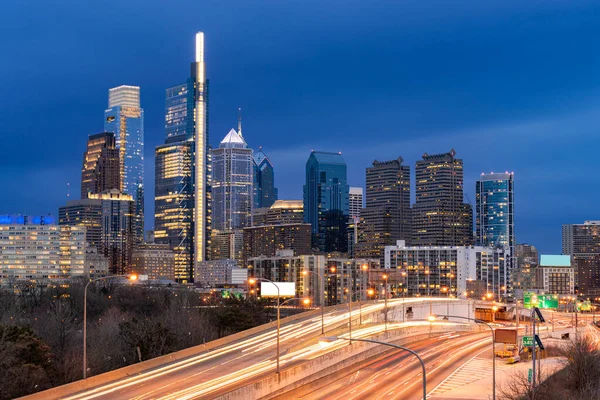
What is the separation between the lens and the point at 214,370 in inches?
2808

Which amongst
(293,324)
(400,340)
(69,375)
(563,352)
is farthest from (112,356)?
(563,352)

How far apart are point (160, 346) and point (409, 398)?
36.8 m

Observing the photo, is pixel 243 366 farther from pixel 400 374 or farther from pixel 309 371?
pixel 400 374

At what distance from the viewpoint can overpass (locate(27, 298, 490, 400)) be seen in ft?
199

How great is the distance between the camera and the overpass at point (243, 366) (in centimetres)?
6059

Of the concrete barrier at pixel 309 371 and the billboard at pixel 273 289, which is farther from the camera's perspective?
the billboard at pixel 273 289

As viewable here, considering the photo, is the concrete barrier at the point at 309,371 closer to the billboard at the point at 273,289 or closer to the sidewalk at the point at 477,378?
the sidewalk at the point at 477,378

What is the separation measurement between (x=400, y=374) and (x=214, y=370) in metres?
18.3

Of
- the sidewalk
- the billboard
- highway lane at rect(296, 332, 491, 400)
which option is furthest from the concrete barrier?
the billboard

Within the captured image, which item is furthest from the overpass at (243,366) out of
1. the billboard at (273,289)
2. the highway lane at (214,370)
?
the billboard at (273,289)

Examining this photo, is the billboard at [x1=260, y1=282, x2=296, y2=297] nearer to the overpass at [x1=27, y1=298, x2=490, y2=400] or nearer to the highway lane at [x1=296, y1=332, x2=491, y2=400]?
the overpass at [x1=27, y1=298, x2=490, y2=400]

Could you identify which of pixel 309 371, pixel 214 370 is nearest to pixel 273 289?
pixel 309 371

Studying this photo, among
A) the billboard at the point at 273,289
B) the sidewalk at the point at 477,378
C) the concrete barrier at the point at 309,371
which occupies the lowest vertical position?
the sidewalk at the point at 477,378

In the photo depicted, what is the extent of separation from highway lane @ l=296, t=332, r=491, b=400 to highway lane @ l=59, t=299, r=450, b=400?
5.05m
